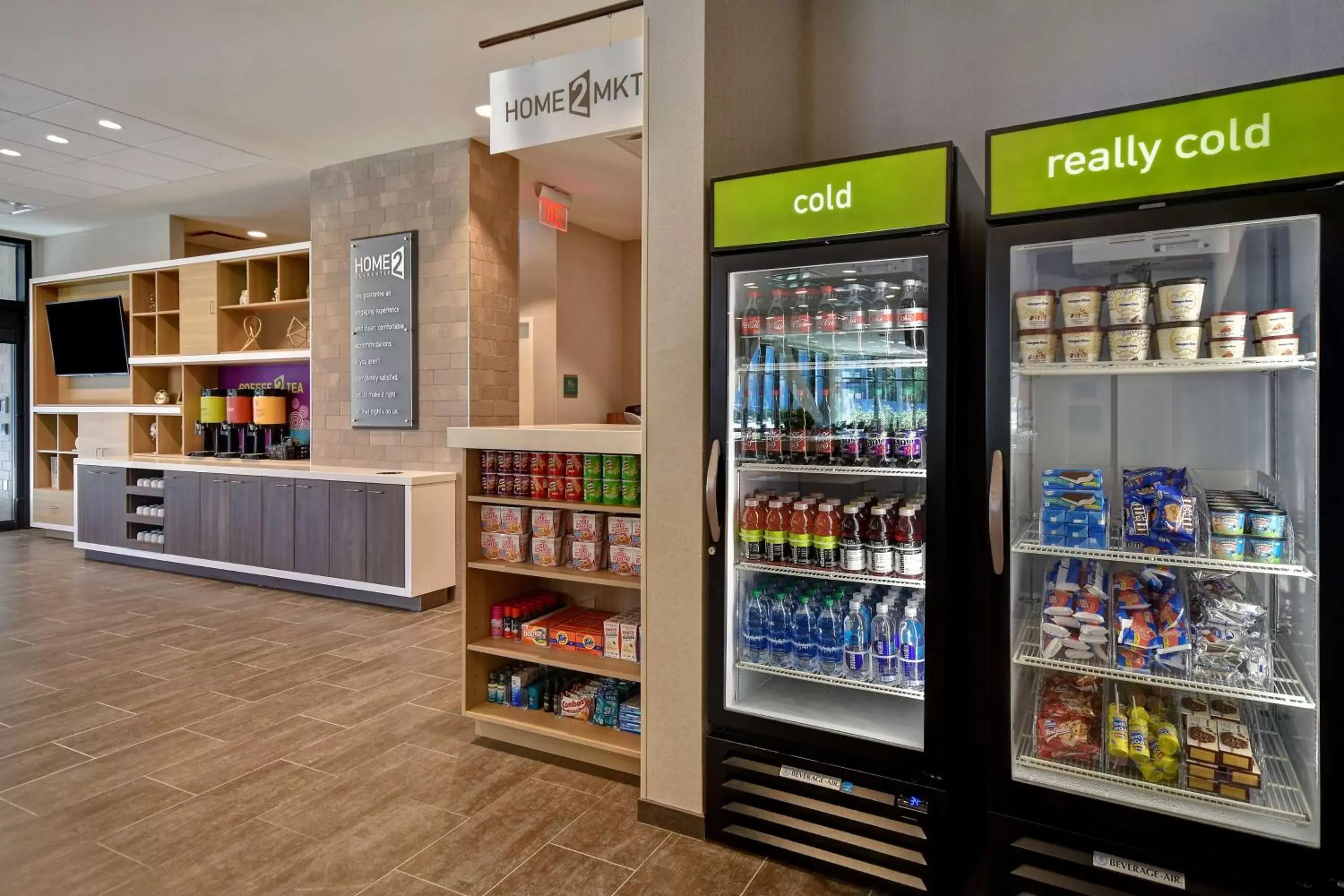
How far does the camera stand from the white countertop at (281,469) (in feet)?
18.2

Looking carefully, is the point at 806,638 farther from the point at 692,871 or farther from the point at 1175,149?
the point at 1175,149

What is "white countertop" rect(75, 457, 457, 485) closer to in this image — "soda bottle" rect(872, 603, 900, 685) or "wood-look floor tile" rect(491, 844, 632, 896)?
"wood-look floor tile" rect(491, 844, 632, 896)

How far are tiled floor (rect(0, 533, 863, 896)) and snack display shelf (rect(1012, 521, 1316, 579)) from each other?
1181 mm

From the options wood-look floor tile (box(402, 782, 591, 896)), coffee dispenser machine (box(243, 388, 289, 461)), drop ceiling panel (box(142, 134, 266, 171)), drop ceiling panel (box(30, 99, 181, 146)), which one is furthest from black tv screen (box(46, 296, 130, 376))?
wood-look floor tile (box(402, 782, 591, 896))

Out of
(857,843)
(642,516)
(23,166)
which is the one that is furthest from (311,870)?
(23,166)

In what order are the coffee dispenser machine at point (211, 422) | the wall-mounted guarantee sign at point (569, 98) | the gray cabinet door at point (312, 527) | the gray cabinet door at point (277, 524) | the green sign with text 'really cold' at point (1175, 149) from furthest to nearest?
the coffee dispenser machine at point (211, 422), the gray cabinet door at point (277, 524), the gray cabinet door at point (312, 527), the wall-mounted guarantee sign at point (569, 98), the green sign with text 'really cold' at point (1175, 149)

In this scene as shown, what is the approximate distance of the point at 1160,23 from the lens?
2477 millimetres

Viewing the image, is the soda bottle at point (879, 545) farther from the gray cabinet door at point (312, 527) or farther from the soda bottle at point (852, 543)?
the gray cabinet door at point (312, 527)

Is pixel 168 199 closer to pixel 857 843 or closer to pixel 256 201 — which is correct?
pixel 256 201

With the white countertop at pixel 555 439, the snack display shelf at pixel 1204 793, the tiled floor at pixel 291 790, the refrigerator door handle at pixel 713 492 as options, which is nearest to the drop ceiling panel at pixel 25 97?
the tiled floor at pixel 291 790

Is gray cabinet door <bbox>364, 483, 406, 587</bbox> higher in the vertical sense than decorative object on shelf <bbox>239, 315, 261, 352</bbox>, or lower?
lower

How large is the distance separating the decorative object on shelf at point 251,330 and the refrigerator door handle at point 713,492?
6.75m

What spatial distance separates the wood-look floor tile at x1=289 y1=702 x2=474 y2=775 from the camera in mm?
3178

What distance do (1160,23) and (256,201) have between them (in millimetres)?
7876
